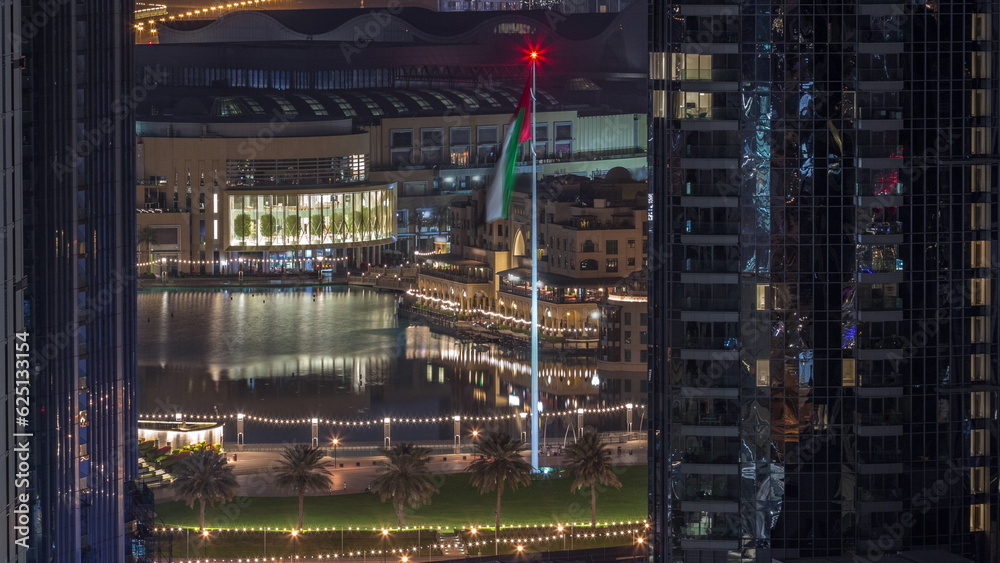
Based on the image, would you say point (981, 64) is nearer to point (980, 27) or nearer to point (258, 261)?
point (980, 27)

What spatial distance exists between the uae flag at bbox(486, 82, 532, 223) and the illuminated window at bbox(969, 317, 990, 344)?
29.4 meters

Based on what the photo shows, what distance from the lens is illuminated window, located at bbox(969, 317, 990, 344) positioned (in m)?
31.5

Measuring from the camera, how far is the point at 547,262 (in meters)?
83.8

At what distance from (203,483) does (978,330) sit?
21.0m

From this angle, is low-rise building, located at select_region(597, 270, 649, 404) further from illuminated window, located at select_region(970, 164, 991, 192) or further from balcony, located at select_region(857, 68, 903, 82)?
balcony, located at select_region(857, 68, 903, 82)

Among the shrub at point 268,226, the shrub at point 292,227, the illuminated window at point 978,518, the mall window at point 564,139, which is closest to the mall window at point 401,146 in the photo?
the shrub at point 292,227

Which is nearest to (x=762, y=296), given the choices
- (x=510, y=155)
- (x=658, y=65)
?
(x=658, y=65)

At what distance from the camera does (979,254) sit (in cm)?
3153

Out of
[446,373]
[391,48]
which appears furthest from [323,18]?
[446,373]

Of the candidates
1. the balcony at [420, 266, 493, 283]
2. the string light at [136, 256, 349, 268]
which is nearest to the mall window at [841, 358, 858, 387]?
the balcony at [420, 266, 493, 283]

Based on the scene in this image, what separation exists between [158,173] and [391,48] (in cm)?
3235

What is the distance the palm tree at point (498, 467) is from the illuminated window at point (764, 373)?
657 inches

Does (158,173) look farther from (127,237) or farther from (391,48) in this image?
(127,237)
